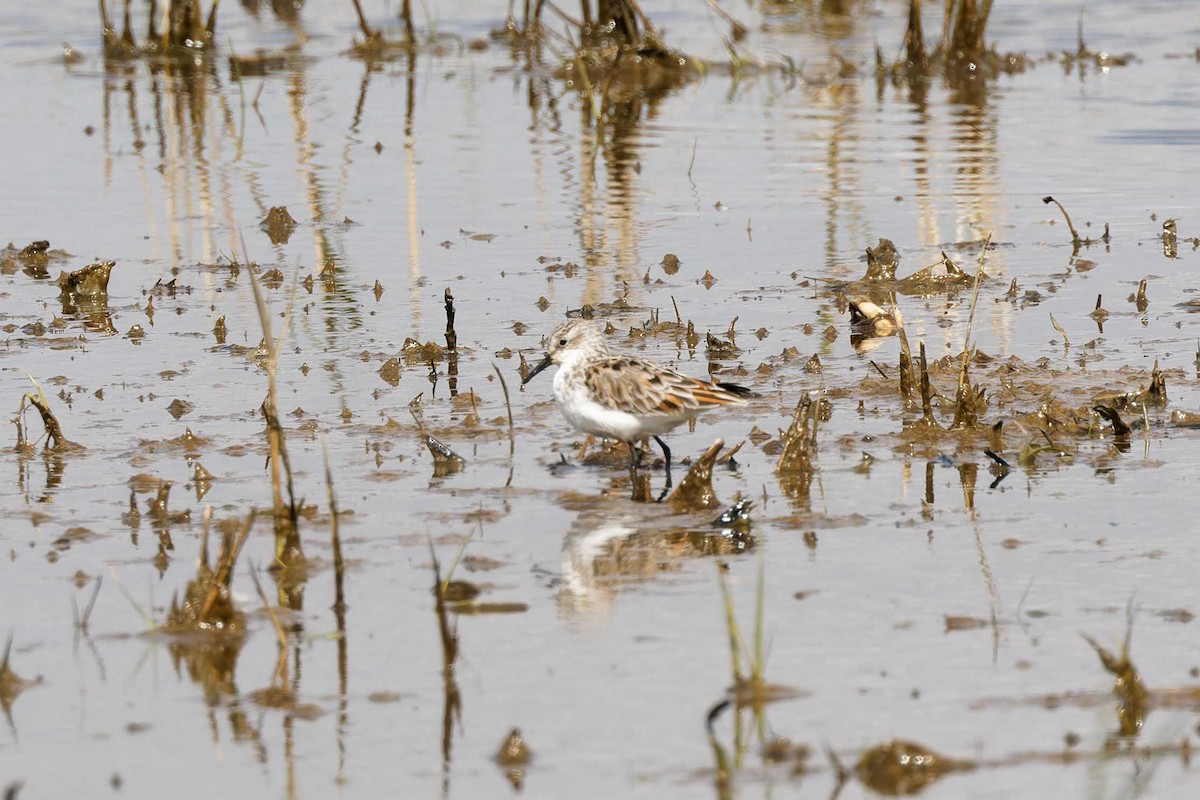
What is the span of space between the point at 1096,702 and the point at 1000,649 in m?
0.51

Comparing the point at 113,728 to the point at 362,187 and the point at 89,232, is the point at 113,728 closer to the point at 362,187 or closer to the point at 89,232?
the point at 89,232

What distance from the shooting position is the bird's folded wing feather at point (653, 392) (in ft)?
27.1

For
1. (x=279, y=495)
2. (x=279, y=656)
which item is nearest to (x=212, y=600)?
(x=279, y=656)

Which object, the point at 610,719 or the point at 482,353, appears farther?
the point at 482,353

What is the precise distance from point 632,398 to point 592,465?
73 centimetres

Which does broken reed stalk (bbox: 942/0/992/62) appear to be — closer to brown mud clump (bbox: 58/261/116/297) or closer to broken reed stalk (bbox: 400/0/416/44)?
broken reed stalk (bbox: 400/0/416/44)

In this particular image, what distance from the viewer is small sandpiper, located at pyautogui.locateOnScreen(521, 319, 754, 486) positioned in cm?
828

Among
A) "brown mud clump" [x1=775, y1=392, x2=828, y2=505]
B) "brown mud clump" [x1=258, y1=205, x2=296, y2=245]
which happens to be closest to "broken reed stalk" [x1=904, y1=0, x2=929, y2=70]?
"brown mud clump" [x1=258, y1=205, x2=296, y2=245]

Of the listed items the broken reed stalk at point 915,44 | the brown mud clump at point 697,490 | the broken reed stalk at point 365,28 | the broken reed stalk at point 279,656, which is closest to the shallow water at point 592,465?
the broken reed stalk at point 279,656

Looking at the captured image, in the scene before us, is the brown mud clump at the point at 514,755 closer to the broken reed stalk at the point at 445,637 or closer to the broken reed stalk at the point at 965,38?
the broken reed stalk at the point at 445,637

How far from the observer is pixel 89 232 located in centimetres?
1417

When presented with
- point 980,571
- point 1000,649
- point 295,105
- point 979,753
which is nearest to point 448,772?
point 979,753

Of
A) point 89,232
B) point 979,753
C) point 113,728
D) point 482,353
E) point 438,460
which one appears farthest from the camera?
point 89,232

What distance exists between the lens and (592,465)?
29.2 ft
